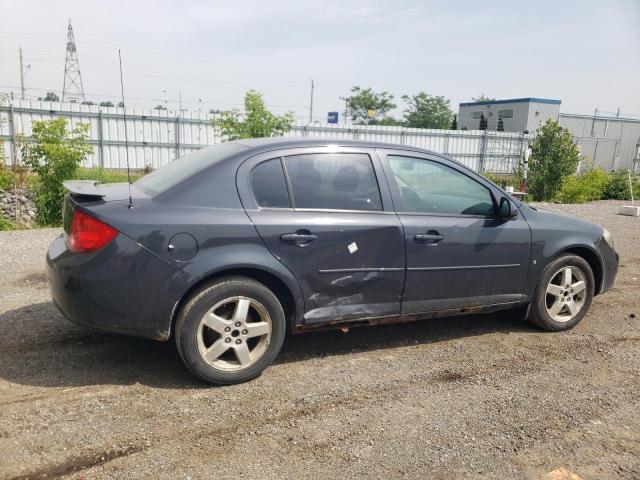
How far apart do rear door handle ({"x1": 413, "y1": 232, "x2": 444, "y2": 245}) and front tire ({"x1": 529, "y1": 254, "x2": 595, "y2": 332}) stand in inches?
49.2

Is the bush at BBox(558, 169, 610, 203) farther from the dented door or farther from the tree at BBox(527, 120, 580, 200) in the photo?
the dented door

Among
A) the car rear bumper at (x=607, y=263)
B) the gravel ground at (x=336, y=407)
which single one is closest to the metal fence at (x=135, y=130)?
the car rear bumper at (x=607, y=263)

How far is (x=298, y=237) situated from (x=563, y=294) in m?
2.72

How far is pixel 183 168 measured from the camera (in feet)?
13.2

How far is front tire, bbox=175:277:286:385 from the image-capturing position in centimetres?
349

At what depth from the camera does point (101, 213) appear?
3.40 meters

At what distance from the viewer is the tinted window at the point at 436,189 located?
14.0ft

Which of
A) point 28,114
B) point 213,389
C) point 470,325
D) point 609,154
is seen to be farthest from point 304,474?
point 609,154

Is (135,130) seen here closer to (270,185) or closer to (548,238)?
(270,185)

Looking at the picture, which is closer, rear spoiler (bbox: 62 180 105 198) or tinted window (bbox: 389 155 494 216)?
rear spoiler (bbox: 62 180 105 198)

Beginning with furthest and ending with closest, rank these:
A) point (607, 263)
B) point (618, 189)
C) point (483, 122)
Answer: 1. point (483, 122)
2. point (618, 189)
3. point (607, 263)

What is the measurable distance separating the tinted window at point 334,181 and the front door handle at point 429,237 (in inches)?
15.0

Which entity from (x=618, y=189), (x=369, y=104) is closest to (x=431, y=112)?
(x=369, y=104)

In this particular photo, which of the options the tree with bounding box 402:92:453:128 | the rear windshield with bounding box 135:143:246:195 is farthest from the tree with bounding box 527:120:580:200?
the tree with bounding box 402:92:453:128
